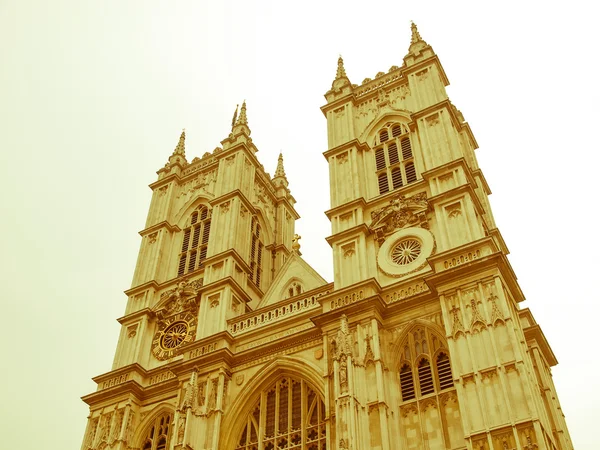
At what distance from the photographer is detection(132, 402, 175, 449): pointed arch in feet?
91.8

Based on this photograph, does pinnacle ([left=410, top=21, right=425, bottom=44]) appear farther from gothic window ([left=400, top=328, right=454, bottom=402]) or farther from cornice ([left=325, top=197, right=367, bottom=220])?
gothic window ([left=400, top=328, right=454, bottom=402])

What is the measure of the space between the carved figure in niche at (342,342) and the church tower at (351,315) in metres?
0.06

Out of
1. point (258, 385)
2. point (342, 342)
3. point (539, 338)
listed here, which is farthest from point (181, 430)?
point (539, 338)

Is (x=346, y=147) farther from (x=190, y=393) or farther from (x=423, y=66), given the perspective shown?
(x=190, y=393)

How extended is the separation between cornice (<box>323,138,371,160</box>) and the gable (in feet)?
17.5

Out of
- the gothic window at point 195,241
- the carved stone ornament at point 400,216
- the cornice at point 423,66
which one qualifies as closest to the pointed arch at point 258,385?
the carved stone ornament at point 400,216

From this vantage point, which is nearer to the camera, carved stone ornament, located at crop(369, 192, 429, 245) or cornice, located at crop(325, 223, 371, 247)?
carved stone ornament, located at crop(369, 192, 429, 245)

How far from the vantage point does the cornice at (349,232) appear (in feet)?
92.4

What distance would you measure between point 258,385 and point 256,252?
10.6 m

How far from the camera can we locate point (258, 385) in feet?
86.6

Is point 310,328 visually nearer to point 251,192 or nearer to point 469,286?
point 469,286

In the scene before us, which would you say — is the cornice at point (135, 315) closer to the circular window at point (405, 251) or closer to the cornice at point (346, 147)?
the cornice at point (346, 147)

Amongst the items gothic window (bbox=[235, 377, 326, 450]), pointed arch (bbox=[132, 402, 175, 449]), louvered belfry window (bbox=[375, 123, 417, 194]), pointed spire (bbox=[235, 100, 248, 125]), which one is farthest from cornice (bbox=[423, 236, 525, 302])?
pointed spire (bbox=[235, 100, 248, 125])

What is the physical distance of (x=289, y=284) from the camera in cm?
3127
